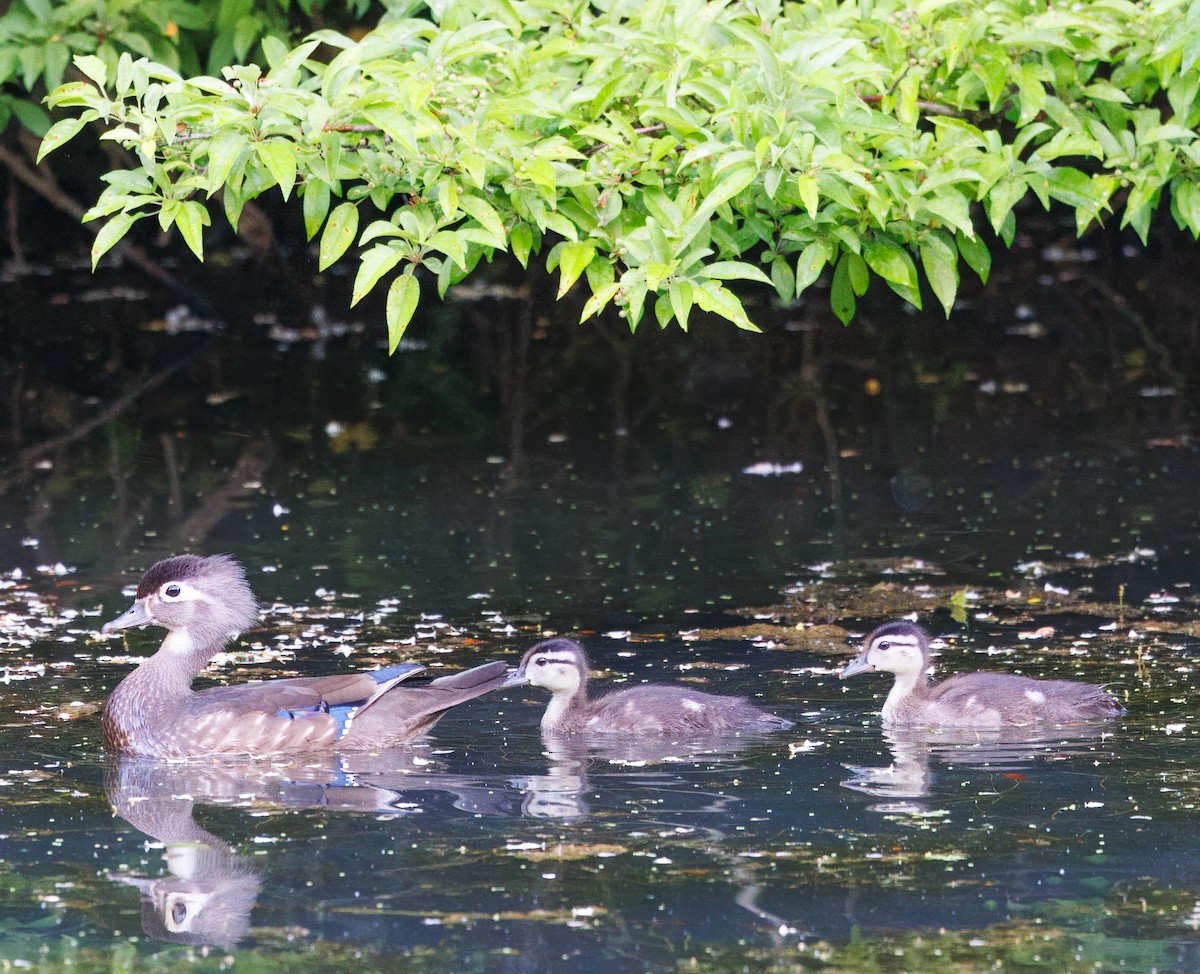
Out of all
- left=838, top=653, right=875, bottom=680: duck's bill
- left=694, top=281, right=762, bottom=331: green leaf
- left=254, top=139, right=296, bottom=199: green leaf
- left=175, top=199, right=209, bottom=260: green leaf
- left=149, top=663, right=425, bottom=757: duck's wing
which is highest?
left=254, top=139, right=296, bottom=199: green leaf

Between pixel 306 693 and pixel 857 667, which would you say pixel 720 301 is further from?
pixel 306 693

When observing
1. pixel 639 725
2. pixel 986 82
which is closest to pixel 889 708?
pixel 639 725

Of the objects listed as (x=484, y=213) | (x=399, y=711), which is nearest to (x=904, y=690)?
(x=399, y=711)

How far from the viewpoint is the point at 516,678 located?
8.92 m

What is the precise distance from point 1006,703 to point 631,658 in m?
2.09

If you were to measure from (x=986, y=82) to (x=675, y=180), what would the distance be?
55.1 inches

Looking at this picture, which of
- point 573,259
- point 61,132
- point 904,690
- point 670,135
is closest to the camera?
point 61,132

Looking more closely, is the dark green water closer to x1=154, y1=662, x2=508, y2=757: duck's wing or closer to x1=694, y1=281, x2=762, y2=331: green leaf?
x1=154, y1=662, x2=508, y2=757: duck's wing

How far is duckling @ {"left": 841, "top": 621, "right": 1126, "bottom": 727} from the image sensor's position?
8.52m

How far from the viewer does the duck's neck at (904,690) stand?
877 cm

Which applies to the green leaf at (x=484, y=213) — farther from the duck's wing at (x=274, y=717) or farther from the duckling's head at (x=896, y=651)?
the duckling's head at (x=896, y=651)

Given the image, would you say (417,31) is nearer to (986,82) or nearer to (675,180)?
(675,180)

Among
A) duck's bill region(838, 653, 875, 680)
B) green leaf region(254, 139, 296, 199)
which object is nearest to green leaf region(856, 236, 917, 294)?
duck's bill region(838, 653, 875, 680)

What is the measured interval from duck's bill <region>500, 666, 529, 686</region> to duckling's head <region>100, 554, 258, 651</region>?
48.6 inches
